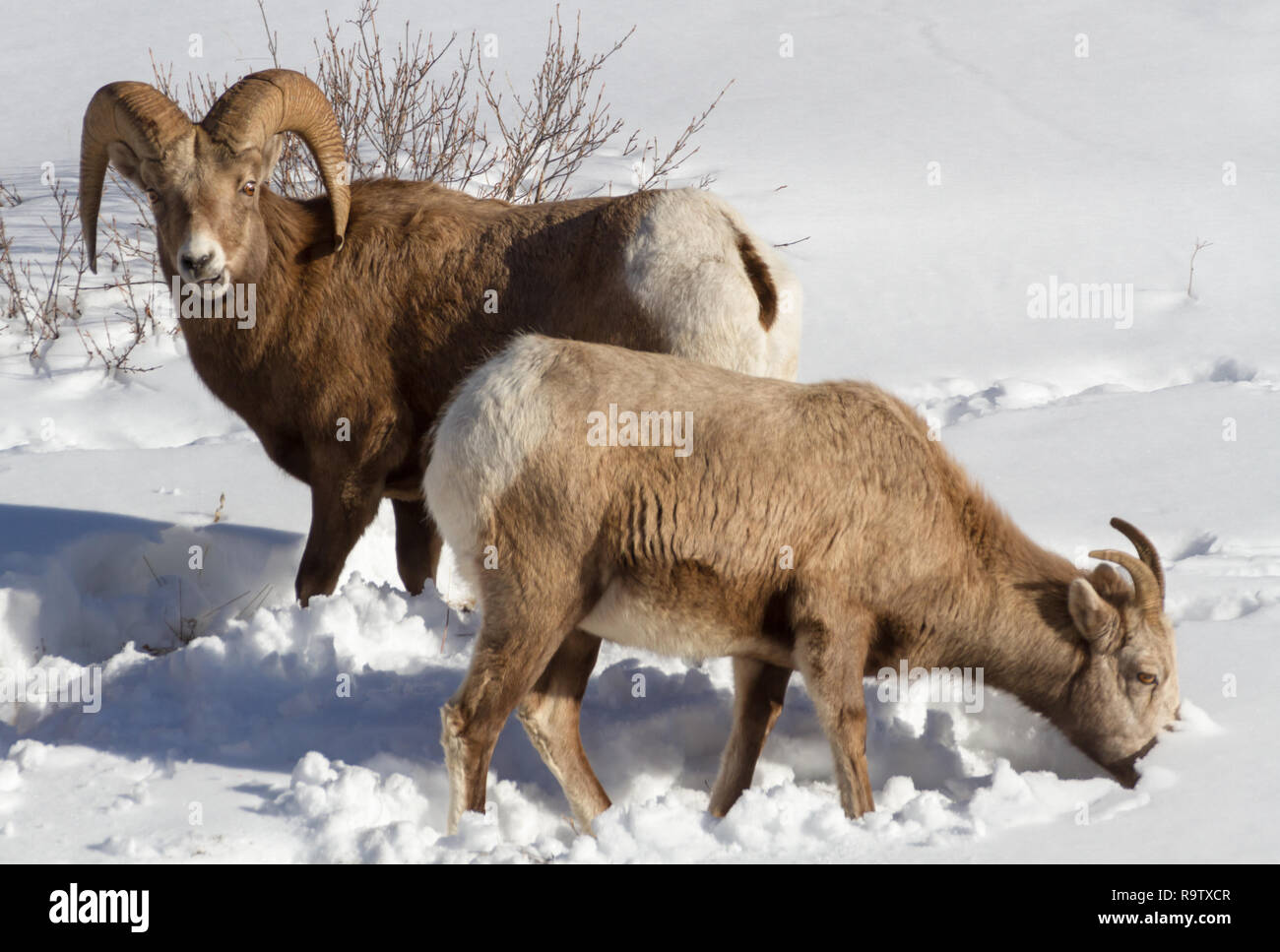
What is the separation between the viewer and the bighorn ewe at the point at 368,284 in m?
6.30

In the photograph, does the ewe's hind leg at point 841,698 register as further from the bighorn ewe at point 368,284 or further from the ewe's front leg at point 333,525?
the ewe's front leg at point 333,525

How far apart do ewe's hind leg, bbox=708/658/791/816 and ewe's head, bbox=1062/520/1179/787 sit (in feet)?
3.75

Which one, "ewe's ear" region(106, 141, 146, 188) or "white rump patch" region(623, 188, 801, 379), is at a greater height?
"ewe's ear" region(106, 141, 146, 188)

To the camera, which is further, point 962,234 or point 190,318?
point 962,234

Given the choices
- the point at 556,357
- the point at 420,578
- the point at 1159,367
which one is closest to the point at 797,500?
the point at 556,357

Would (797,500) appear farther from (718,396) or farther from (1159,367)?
(1159,367)

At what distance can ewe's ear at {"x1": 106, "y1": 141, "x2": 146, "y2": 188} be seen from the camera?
256 inches

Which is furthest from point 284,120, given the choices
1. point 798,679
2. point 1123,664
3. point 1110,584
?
point 1123,664

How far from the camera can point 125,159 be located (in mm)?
6535

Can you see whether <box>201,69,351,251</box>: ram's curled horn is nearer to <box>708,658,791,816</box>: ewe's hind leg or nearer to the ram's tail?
the ram's tail

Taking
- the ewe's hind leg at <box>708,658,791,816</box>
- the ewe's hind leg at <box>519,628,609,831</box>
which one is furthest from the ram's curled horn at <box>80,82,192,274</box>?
the ewe's hind leg at <box>708,658,791,816</box>

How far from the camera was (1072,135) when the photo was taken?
17719 mm

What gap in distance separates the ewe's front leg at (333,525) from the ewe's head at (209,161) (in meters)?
1.05
